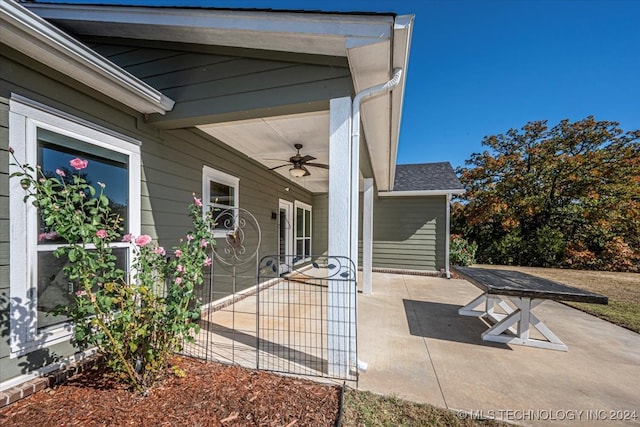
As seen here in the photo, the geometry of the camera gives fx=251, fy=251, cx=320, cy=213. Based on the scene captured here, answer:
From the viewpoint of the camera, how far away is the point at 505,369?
249 centimetres

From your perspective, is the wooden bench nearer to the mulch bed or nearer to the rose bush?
the mulch bed

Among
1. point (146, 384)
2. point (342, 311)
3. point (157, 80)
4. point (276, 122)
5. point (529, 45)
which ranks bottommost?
point (146, 384)

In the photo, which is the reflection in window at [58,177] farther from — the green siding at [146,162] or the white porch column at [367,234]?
the white porch column at [367,234]

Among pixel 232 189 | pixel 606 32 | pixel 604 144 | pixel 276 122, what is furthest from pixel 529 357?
pixel 604 144

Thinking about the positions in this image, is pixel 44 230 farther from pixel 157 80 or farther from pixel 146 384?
pixel 157 80

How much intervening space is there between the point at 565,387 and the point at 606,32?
7991 millimetres

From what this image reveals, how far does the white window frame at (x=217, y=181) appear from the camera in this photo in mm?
3895

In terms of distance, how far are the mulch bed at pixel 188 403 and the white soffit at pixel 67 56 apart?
256cm

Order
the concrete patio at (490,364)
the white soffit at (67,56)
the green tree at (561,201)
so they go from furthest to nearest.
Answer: the green tree at (561,201) < the concrete patio at (490,364) < the white soffit at (67,56)

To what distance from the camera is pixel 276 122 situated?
3.21m

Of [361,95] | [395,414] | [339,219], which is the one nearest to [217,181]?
[339,219]

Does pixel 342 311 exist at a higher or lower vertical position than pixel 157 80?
lower

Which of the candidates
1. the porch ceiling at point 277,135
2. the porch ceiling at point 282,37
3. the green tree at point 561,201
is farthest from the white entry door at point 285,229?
the green tree at point 561,201

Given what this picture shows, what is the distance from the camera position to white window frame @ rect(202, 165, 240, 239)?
3.89 metres
